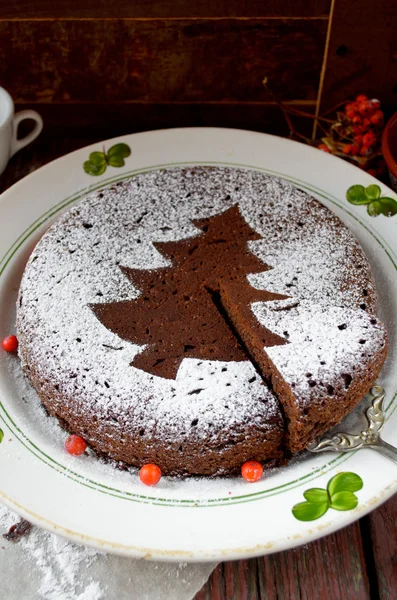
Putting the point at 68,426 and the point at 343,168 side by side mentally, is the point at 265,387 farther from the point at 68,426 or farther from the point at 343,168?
the point at 343,168

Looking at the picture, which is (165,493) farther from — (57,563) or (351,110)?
(351,110)

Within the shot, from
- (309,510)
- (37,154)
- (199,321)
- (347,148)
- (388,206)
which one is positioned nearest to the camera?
(309,510)

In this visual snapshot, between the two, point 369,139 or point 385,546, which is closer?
point 385,546

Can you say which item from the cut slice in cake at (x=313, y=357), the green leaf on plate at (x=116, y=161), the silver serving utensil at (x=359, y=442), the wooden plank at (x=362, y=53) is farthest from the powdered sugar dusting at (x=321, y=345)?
the wooden plank at (x=362, y=53)

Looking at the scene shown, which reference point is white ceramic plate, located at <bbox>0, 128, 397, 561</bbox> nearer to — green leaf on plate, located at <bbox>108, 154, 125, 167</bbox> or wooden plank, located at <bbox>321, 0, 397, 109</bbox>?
green leaf on plate, located at <bbox>108, 154, 125, 167</bbox>

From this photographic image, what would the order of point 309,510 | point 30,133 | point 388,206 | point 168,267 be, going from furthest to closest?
1. point 30,133
2. point 388,206
3. point 168,267
4. point 309,510

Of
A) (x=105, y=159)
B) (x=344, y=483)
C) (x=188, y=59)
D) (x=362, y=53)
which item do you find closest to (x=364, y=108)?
(x=362, y=53)

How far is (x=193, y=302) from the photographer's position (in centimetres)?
162

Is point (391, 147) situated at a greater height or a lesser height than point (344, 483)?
greater

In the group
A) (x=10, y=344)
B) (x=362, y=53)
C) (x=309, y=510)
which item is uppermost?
(x=362, y=53)

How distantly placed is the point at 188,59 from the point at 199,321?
3.37 ft

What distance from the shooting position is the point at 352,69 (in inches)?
84.7

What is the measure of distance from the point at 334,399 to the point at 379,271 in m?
0.50

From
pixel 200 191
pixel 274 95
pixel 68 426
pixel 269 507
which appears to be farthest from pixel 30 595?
pixel 274 95
